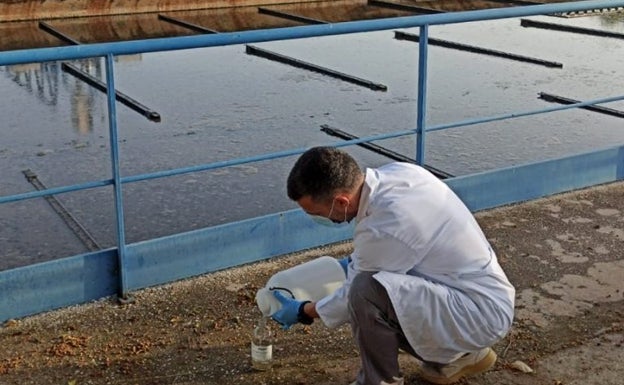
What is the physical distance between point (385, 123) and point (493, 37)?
4980 millimetres

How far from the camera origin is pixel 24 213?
5.01m

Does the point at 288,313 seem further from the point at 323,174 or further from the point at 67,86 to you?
the point at 67,86

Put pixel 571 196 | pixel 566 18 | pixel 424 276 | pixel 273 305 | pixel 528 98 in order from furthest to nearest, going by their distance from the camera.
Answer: pixel 566 18, pixel 528 98, pixel 571 196, pixel 273 305, pixel 424 276

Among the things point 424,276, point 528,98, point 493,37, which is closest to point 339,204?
point 424,276

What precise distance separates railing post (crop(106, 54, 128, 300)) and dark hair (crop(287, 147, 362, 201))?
120 centimetres

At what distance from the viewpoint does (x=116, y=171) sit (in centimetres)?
351

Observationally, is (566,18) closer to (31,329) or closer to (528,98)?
(528,98)

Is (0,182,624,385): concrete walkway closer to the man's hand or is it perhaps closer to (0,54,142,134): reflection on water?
the man's hand

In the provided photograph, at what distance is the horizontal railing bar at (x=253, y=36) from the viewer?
324 centimetres

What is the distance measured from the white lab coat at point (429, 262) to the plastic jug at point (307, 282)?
405mm

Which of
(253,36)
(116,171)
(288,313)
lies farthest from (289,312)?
(253,36)

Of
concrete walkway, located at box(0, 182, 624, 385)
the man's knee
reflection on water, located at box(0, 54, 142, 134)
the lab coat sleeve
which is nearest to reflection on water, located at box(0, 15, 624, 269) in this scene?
reflection on water, located at box(0, 54, 142, 134)

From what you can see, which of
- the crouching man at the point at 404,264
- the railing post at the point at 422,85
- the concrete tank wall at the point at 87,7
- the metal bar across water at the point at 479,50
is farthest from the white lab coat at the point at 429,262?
the concrete tank wall at the point at 87,7

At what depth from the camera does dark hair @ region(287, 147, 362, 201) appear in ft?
8.11
